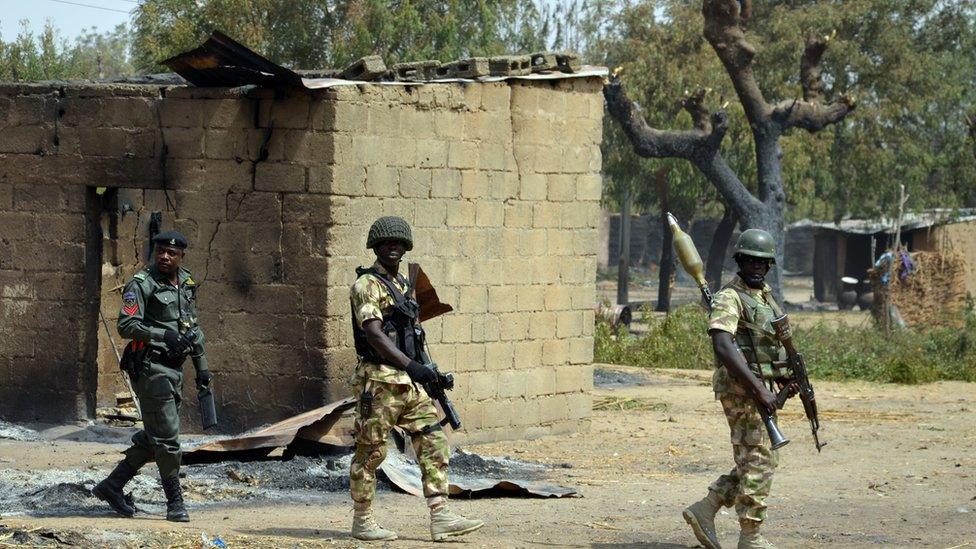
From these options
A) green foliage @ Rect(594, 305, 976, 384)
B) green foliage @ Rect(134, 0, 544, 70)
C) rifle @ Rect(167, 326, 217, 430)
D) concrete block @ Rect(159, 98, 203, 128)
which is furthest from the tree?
rifle @ Rect(167, 326, 217, 430)

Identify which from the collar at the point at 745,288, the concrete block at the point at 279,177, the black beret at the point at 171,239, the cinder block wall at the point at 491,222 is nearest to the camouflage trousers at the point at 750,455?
the collar at the point at 745,288

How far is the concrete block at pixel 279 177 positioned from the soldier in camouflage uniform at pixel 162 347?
266 cm

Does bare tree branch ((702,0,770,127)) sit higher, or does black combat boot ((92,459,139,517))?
bare tree branch ((702,0,770,127))

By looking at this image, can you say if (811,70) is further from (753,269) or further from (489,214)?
(753,269)

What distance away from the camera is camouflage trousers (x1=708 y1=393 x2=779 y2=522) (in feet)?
20.2

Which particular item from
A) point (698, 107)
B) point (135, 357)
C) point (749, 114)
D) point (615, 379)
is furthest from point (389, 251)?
point (749, 114)

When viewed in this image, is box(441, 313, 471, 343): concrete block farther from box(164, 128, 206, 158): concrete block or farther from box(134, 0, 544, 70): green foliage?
box(134, 0, 544, 70): green foliage

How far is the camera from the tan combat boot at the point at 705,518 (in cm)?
644

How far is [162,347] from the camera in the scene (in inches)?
265

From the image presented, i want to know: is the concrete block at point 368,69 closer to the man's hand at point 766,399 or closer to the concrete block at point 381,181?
the concrete block at point 381,181

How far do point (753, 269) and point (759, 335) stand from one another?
29cm

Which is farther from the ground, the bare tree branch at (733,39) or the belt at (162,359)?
the bare tree branch at (733,39)

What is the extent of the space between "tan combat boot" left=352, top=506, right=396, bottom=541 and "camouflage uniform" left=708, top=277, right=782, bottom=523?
1634 millimetres

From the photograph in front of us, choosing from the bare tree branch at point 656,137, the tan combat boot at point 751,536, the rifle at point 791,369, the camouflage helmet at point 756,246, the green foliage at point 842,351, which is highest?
the bare tree branch at point 656,137
